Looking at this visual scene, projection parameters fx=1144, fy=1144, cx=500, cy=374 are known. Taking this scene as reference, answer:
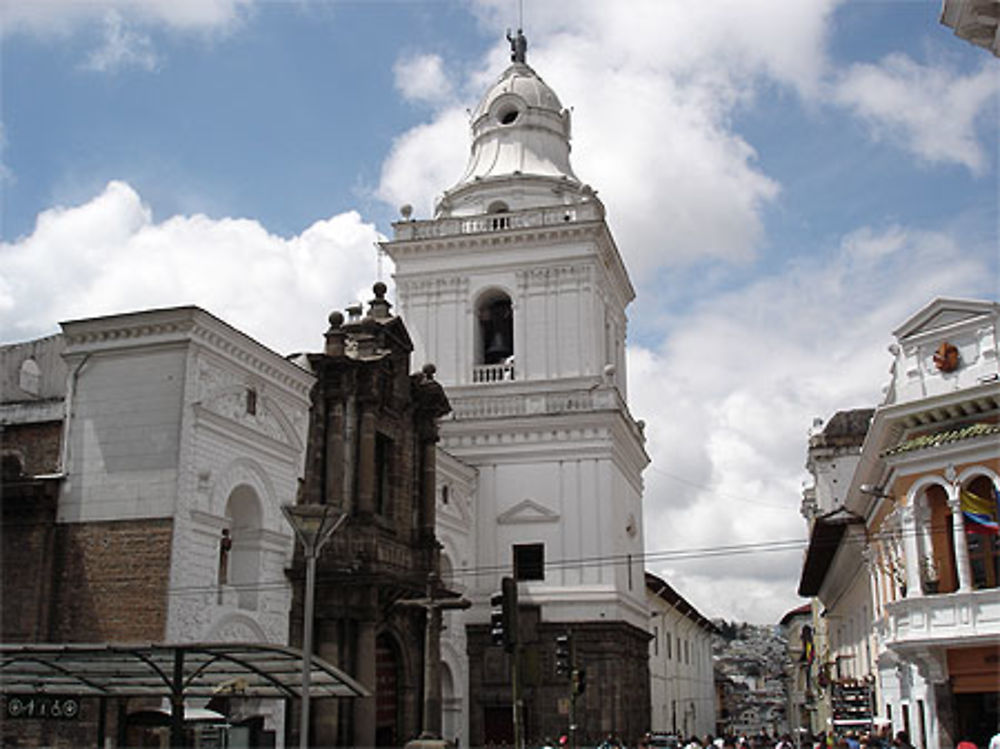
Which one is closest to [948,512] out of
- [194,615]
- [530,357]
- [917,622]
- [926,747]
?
[917,622]

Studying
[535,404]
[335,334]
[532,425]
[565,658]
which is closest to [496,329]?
[535,404]

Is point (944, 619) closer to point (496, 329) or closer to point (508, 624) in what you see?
point (508, 624)

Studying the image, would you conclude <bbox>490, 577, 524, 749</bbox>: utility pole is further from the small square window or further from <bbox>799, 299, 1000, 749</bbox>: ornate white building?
the small square window

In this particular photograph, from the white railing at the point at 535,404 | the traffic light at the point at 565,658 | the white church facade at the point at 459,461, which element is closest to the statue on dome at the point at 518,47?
the white church facade at the point at 459,461

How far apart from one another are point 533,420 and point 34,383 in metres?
17.6

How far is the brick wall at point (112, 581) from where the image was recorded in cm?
2167

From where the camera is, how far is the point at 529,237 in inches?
1609

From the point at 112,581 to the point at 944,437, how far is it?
17.2 meters

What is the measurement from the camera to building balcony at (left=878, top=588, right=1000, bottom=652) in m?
22.4

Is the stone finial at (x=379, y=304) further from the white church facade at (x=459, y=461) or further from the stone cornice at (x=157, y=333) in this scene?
the stone cornice at (x=157, y=333)

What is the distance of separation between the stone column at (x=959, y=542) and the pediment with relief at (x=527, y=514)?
16283mm

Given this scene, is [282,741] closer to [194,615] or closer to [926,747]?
[194,615]

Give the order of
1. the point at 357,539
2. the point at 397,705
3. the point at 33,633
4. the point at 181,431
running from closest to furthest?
the point at 33,633 < the point at 181,431 < the point at 357,539 < the point at 397,705

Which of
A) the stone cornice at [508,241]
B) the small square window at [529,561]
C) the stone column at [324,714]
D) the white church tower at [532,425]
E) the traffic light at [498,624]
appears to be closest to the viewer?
the traffic light at [498,624]
